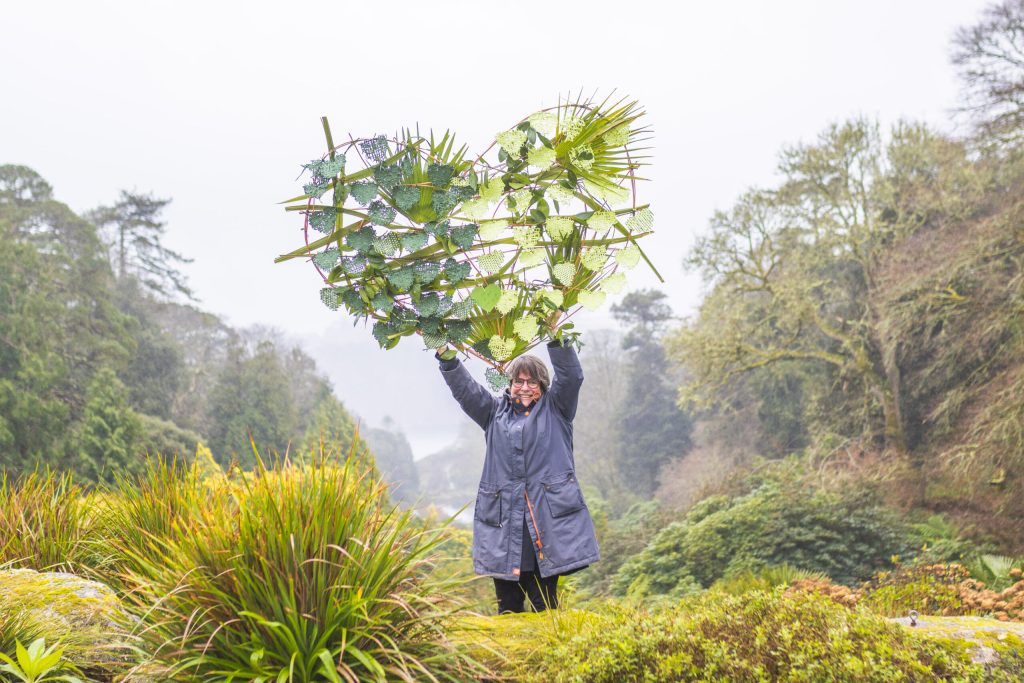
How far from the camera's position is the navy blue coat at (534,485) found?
3.17 metres

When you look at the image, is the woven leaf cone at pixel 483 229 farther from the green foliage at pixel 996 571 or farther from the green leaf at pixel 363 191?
the green foliage at pixel 996 571

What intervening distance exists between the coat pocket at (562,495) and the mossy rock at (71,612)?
5.79ft

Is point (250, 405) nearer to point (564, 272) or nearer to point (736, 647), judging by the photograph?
point (564, 272)

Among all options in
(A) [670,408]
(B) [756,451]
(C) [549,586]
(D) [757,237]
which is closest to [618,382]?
(A) [670,408]

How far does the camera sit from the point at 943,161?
1457 cm

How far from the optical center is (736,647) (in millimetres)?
2379

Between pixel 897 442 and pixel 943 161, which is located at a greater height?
pixel 943 161

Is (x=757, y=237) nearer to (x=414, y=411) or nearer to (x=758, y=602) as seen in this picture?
(x=758, y=602)

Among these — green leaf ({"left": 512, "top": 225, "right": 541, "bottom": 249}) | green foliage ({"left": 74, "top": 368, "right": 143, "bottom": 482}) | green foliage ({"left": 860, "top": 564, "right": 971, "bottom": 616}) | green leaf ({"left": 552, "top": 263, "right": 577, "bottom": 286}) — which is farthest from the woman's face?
green foliage ({"left": 74, "top": 368, "right": 143, "bottom": 482})

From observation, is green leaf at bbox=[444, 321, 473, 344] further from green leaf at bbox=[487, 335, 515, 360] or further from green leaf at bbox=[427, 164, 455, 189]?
green leaf at bbox=[427, 164, 455, 189]

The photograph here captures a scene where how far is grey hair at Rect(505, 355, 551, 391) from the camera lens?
11.1 ft

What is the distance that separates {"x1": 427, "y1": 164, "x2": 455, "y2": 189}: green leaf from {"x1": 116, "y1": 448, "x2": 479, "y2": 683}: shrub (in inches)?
50.4

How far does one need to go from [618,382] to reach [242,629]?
36.1 metres

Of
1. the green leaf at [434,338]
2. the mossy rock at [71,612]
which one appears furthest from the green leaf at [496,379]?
the mossy rock at [71,612]
